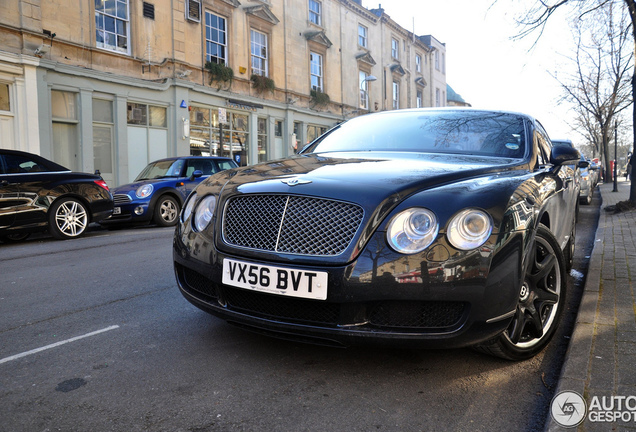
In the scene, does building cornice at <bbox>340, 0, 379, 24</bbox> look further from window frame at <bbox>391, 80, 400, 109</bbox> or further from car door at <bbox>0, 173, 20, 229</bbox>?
car door at <bbox>0, 173, 20, 229</bbox>

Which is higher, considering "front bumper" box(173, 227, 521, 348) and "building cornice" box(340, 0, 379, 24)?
"building cornice" box(340, 0, 379, 24)

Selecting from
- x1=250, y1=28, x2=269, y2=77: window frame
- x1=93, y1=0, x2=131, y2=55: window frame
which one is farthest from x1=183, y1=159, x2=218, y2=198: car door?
x1=250, y1=28, x2=269, y2=77: window frame

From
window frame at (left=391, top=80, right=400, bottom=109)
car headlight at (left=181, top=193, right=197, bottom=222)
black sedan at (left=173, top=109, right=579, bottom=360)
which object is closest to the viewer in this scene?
black sedan at (left=173, top=109, right=579, bottom=360)

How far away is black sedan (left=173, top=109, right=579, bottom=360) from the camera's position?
90.2 inches

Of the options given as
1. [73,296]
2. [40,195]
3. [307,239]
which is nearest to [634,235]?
[307,239]

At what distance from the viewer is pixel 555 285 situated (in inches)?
121

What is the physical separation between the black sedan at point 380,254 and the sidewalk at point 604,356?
0.86ft

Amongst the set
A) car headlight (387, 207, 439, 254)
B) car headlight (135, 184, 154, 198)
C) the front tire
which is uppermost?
car headlight (135, 184, 154, 198)

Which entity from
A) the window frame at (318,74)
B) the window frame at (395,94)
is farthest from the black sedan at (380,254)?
the window frame at (395,94)

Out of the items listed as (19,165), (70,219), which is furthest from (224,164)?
(19,165)

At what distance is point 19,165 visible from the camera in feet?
26.1

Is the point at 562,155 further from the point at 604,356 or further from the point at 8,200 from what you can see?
the point at 8,200

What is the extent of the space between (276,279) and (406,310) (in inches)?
25.1

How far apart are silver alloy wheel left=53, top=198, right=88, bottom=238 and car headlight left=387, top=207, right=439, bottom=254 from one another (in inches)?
297
